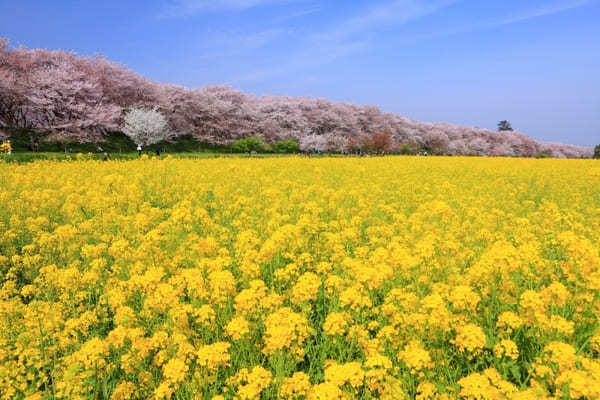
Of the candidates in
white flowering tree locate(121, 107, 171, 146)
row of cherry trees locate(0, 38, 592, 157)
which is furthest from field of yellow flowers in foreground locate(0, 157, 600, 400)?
white flowering tree locate(121, 107, 171, 146)

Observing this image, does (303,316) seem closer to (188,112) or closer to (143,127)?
(143,127)

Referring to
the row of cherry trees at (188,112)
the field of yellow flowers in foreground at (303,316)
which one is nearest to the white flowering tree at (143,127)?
the row of cherry trees at (188,112)

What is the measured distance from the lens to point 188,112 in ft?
200

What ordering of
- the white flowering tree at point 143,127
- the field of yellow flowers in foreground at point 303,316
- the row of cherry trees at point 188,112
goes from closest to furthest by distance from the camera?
the field of yellow flowers in foreground at point 303,316
the row of cherry trees at point 188,112
the white flowering tree at point 143,127

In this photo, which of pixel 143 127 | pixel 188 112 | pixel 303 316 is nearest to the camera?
pixel 303 316

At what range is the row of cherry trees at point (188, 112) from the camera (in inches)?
1618

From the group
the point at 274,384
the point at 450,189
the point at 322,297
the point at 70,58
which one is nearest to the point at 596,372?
the point at 274,384

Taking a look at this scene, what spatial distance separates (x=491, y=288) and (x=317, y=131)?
74.7 meters

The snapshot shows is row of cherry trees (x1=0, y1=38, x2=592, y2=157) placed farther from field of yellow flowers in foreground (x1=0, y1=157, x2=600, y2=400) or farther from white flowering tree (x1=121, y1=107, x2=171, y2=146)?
field of yellow flowers in foreground (x1=0, y1=157, x2=600, y2=400)

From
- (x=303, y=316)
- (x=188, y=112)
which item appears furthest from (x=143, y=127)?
(x=303, y=316)

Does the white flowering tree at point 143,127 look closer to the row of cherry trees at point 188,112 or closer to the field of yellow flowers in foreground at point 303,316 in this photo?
the row of cherry trees at point 188,112

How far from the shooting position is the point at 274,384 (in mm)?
3490

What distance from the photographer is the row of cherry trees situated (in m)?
41.1

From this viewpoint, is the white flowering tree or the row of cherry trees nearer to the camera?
the row of cherry trees
